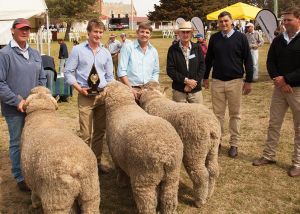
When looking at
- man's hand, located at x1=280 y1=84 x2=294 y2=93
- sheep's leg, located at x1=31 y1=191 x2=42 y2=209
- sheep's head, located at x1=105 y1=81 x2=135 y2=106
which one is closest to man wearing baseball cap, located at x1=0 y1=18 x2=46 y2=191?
sheep's leg, located at x1=31 y1=191 x2=42 y2=209

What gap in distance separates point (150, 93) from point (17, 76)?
5.95ft

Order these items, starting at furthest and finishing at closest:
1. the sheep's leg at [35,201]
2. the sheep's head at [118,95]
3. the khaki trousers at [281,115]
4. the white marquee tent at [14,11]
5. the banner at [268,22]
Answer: the banner at [268,22] < the white marquee tent at [14,11] < the khaki trousers at [281,115] < the sheep's head at [118,95] < the sheep's leg at [35,201]

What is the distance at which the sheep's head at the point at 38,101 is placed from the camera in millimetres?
4379

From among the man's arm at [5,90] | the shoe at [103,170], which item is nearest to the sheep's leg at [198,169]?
the shoe at [103,170]

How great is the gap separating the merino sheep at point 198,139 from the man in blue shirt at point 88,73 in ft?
3.77

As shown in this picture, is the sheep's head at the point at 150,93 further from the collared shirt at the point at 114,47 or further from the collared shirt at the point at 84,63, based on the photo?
the collared shirt at the point at 114,47

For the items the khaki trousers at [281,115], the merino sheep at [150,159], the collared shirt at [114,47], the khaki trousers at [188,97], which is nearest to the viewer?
the merino sheep at [150,159]

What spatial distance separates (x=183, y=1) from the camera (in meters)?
50.7

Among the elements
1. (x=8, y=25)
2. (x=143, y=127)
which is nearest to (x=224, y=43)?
(x=143, y=127)

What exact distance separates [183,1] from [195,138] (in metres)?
49.4

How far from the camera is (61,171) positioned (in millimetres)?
3053

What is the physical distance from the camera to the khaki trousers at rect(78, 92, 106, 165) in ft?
16.7

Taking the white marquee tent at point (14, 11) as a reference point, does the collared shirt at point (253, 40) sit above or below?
below

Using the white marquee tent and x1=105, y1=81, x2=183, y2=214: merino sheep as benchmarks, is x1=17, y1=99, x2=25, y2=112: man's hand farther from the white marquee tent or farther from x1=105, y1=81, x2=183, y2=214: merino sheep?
the white marquee tent
